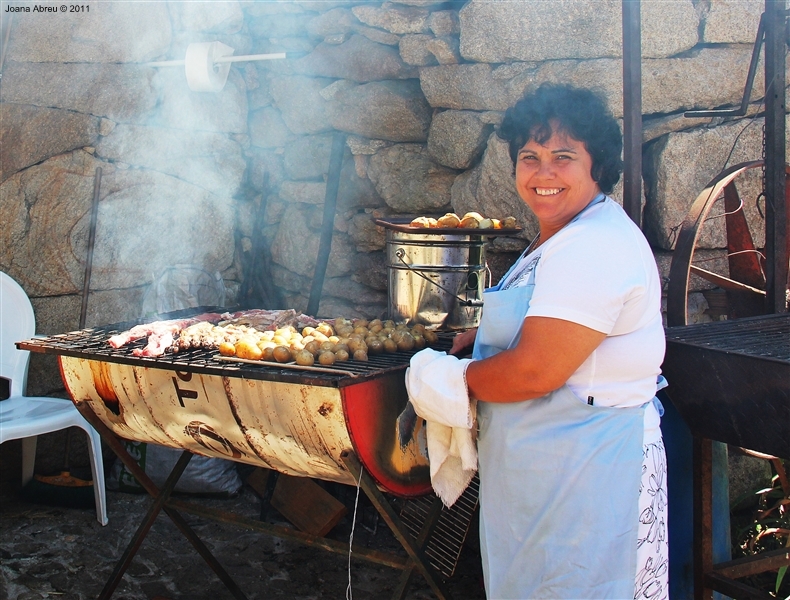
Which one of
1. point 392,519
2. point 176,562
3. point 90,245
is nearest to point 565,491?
point 392,519

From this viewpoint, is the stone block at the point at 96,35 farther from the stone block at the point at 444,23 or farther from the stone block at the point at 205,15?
the stone block at the point at 444,23

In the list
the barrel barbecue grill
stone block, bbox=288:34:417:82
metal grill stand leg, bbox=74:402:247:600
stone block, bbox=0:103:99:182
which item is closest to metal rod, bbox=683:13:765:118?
the barrel barbecue grill

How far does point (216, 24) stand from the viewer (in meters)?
5.30

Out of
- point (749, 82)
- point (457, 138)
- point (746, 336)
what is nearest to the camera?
point (746, 336)

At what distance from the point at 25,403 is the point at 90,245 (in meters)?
1.14

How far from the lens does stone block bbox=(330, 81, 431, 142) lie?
16.1 feet

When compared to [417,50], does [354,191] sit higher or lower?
lower

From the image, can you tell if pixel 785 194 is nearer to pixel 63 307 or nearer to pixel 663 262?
pixel 663 262

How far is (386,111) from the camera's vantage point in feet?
16.2

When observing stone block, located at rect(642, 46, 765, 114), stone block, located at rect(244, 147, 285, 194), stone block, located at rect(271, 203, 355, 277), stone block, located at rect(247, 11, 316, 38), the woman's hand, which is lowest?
the woman's hand

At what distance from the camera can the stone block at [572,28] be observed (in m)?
4.09

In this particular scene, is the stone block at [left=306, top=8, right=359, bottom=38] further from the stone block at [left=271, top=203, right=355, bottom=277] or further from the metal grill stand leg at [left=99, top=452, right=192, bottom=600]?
the metal grill stand leg at [left=99, top=452, right=192, bottom=600]

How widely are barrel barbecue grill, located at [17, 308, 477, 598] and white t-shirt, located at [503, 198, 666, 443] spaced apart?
0.77m

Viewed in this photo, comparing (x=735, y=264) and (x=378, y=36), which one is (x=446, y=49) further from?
(x=735, y=264)
